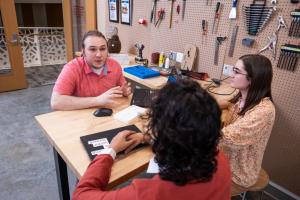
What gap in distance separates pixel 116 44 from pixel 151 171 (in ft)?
7.54

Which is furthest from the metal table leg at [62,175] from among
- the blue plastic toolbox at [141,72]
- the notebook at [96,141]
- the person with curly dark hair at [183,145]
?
the blue plastic toolbox at [141,72]

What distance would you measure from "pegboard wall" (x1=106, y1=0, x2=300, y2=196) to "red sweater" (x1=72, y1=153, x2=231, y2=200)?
4.08ft

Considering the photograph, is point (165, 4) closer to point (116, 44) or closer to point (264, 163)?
point (116, 44)

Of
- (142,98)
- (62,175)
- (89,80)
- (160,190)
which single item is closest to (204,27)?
(142,98)

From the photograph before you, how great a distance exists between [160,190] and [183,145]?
0.15m

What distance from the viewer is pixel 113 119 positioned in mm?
1386

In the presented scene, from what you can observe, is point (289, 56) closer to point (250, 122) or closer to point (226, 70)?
point (226, 70)

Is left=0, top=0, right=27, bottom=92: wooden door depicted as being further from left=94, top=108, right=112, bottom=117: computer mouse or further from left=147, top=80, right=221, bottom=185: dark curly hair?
left=147, top=80, right=221, bottom=185: dark curly hair

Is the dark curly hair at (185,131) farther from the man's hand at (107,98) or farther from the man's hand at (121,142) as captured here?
the man's hand at (107,98)

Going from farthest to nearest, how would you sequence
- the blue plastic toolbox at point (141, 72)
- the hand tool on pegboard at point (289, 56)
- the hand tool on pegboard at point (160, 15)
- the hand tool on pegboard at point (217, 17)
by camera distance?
the hand tool on pegboard at point (160, 15), the blue plastic toolbox at point (141, 72), the hand tool on pegboard at point (217, 17), the hand tool on pegboard at point (289, 56)

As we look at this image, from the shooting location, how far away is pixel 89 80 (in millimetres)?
1688

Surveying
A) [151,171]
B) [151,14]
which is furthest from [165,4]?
[151,171]

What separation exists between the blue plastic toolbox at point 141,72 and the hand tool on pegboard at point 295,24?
44.9 inches

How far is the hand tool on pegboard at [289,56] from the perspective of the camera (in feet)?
5.41
